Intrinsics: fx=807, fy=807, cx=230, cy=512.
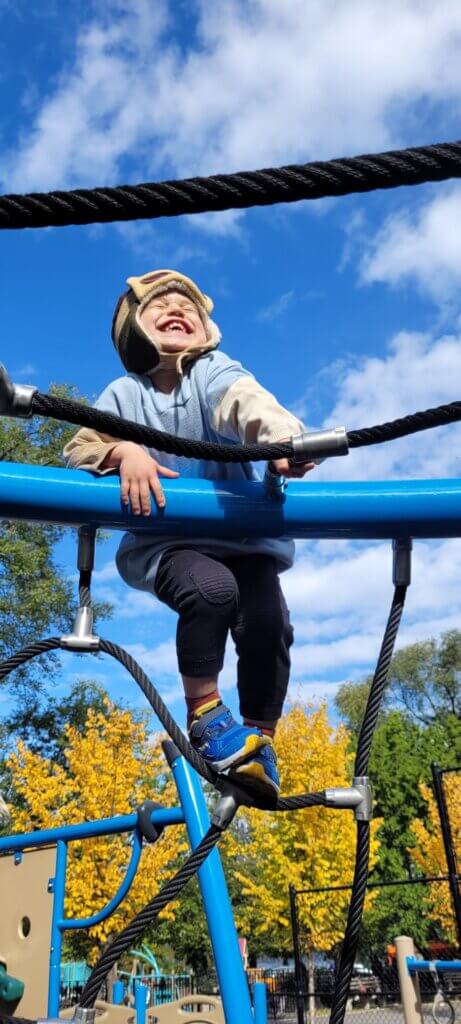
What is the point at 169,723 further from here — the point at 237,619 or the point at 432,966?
the point at 432,966

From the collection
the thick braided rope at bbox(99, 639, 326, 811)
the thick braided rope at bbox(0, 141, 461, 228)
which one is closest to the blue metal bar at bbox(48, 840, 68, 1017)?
the thick braided rope at bbox(99, 639, 326, 811)

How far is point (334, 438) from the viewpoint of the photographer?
1.04 m

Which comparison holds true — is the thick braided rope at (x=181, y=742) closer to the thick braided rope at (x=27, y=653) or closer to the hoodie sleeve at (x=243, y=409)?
the thick braided rope at (x=27, y=653)

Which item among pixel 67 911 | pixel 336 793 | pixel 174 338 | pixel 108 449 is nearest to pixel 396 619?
pixel 336 793

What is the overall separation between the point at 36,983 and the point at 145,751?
6.88m

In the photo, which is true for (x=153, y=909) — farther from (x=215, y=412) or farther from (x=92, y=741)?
(x=92, y=741)

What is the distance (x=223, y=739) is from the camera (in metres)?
1.17

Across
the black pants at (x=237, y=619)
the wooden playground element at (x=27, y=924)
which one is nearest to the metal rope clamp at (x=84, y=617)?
the black pants at (x=237, y=619)

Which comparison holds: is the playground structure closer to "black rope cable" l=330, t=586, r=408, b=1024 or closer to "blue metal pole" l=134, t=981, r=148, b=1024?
"black rope cable" l=330, t=586, r=408, b=1024

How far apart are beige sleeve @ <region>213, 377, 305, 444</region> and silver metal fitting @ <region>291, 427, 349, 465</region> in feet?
0.41

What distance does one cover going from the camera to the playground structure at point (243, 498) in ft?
3.17

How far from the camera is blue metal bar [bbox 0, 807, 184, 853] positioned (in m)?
2.44

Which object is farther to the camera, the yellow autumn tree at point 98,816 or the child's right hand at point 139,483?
the yellow autumn tree at point 98,816

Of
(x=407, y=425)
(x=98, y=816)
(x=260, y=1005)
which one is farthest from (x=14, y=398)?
(x=98, y=816)
